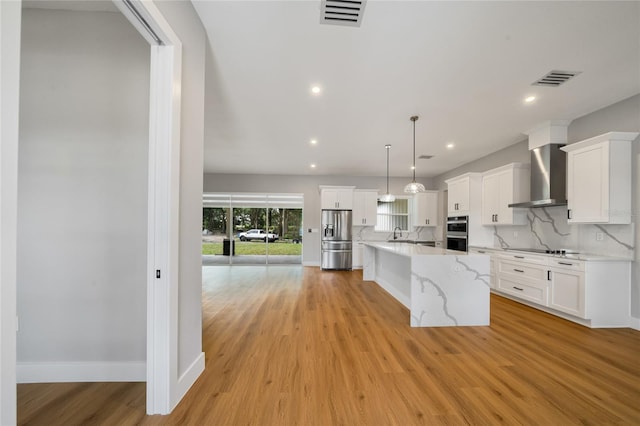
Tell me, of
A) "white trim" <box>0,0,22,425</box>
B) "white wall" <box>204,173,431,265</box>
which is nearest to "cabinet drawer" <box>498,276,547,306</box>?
"white wall" <box>204,173,431,265</box>

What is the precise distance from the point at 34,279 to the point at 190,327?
1.26 metres

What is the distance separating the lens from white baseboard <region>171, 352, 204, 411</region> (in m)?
1.81

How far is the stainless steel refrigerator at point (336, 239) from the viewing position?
749 centimetres

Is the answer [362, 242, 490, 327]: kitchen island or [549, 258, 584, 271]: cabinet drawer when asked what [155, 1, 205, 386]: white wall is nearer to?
[362, 242, 490, 327]: kitchen island

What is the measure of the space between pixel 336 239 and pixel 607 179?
17.6 ft

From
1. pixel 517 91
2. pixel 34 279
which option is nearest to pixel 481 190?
pixel 517 91

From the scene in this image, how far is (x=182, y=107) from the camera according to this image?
6.23ft

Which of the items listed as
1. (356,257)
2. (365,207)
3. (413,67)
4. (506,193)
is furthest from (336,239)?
(413,67)

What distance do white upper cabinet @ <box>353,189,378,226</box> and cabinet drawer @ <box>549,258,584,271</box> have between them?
4465 mm

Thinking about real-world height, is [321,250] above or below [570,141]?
below

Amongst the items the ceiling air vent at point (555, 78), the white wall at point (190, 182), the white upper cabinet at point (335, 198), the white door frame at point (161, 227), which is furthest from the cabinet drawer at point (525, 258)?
the white door frame at point (161, 227)

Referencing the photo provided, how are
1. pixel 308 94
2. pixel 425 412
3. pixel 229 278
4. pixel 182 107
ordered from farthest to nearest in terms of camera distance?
pixel 229 278
pixel 308 94
pixel 182 107
pixel 425 412

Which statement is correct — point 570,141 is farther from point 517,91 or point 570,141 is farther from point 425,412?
point 425,412

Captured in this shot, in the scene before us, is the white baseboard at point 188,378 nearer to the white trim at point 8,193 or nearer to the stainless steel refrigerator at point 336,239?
the white trim at point 8,193
